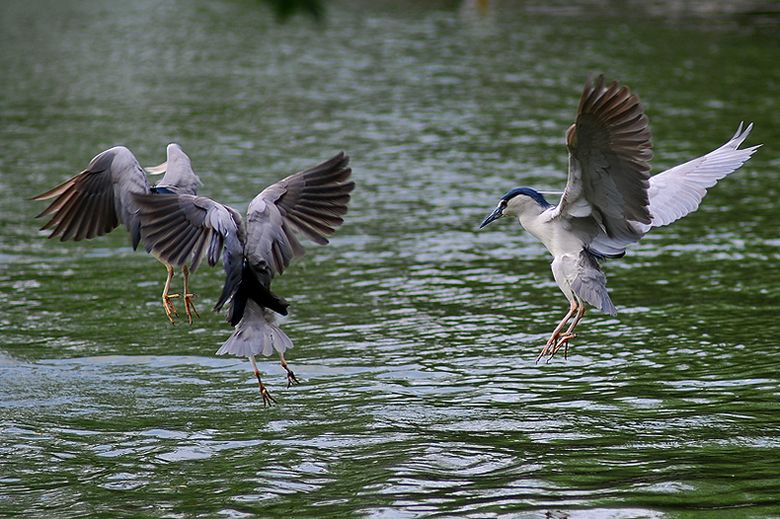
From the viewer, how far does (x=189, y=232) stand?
27.7 ft

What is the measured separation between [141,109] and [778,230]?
13493mm

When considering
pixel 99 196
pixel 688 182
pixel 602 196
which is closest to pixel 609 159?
pixel 602 196

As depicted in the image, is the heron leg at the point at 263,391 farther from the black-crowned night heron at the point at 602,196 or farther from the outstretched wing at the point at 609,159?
the outstretched wing at the point at 609,159

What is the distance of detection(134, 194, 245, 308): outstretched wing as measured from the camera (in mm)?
8344

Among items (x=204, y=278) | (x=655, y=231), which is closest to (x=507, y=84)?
(x=655, y=231)

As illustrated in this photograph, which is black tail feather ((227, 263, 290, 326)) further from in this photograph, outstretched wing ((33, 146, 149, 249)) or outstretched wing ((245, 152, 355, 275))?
outstretched wing ((33, 146, 149, 249))

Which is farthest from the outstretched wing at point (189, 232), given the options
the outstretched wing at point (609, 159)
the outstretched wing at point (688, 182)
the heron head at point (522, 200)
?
the outstretched wing at point (688, 182)

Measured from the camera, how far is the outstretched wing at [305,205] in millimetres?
8750

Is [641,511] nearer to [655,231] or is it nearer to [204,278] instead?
[204,278]

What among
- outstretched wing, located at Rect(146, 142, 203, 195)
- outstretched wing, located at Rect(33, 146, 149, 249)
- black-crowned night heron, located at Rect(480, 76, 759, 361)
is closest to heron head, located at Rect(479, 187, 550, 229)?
black-crowned night heron, located at Rect(480, 76, 759, 361)

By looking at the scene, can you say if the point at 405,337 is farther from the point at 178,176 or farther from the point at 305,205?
the point at 178,176

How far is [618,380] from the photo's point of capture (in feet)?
32.7

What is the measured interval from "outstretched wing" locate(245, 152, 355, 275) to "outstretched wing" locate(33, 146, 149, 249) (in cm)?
100

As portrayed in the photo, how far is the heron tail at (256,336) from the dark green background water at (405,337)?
2.35ft
